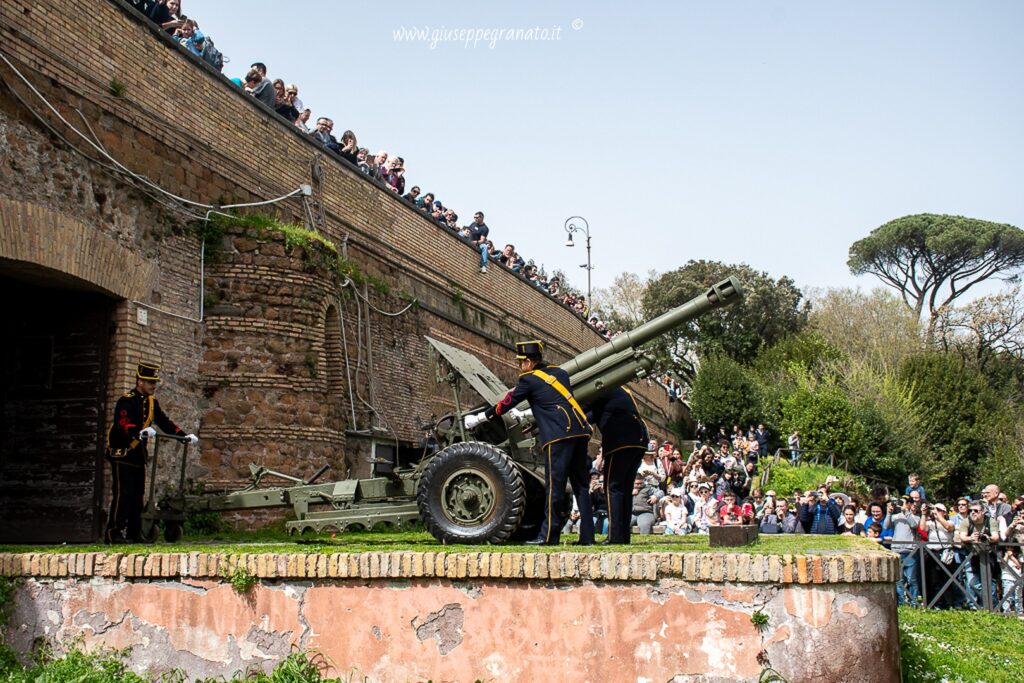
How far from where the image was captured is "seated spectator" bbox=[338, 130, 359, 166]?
63.5 feet

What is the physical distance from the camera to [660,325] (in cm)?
1012

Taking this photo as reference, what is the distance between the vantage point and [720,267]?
197 feet

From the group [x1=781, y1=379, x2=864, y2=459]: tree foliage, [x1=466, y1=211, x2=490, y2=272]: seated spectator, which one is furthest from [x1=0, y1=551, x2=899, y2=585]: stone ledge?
[x1=781, y1=379, x2=864, y2=459]: tree foliage

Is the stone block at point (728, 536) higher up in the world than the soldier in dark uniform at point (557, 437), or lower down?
Result: lower down

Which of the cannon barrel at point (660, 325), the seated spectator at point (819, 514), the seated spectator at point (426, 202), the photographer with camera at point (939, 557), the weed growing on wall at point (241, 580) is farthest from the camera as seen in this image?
the seated spectator at point (426, 202)

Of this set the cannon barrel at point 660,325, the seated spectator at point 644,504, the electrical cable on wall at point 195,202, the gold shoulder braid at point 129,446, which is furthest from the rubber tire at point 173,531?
the seated spectator at point 644,504

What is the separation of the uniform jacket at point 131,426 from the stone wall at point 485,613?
2.32 metres

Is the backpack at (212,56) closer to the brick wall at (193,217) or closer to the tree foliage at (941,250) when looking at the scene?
the brick wall at (193,217)

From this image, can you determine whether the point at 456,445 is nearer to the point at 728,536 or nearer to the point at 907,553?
the point at 728,536

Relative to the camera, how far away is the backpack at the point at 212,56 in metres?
15.3

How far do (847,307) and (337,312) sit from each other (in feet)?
144

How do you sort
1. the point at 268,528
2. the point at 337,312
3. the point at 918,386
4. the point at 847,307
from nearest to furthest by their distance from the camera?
the point at 268,528 → the point at 337,312 → the point at 918,386 → the point at 847,307

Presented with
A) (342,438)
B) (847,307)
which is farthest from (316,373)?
(847,307)

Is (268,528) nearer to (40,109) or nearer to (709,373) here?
(40,109)
